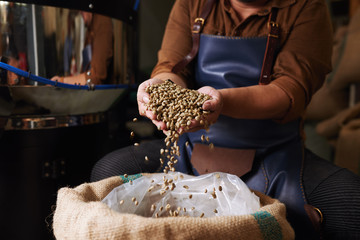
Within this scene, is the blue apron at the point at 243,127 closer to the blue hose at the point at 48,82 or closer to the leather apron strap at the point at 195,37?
the leather apron strap at the point at 195,37

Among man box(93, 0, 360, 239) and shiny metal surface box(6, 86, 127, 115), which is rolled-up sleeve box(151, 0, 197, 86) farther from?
shiny metal surface box(6, 86, 127, 115)

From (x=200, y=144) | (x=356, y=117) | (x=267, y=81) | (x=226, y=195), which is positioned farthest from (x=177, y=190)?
(x=356, y=117)

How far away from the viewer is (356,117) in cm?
182

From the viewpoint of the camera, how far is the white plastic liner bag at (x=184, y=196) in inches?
28.8

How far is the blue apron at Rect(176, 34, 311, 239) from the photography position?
98 cm

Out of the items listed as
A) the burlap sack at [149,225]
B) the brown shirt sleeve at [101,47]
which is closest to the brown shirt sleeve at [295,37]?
the brown shirt sleeve at [101,47]

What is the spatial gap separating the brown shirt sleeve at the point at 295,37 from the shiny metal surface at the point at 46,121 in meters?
0.33

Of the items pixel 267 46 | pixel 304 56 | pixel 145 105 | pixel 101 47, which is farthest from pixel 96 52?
pixel 304 56

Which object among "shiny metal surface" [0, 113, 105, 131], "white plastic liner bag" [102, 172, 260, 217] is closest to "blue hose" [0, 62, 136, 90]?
"shiny metal surface" [0, 113, 105, 131]

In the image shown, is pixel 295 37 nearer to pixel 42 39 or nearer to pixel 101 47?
pixel 101 47

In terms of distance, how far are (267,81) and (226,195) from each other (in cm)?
39

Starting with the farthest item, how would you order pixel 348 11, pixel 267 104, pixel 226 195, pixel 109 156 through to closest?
pixel 348 11
pixel 109 156
pixel 267 104
pixel 226 195

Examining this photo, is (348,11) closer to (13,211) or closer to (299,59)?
(299,59)

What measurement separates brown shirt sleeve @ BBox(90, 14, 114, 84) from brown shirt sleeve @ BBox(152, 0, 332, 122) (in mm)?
239
